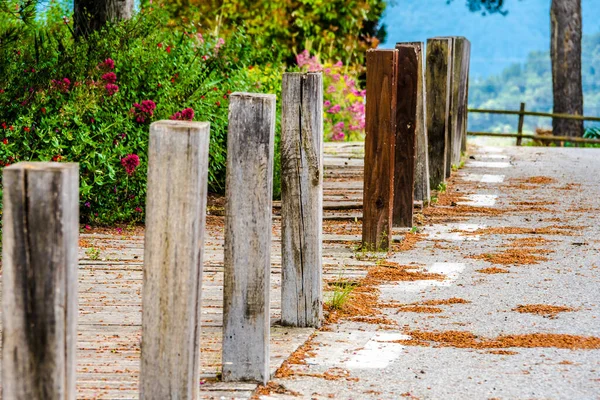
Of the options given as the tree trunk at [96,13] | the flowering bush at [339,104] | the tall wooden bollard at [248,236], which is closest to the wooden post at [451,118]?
the tree trunk at [96,13]

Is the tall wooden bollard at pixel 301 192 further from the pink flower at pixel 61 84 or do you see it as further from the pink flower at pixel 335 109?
the pink flower at pixel 335 109

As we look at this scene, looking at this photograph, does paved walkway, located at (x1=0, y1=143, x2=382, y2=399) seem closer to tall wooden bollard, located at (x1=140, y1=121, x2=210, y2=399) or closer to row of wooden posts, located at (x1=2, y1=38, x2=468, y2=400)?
row of wooden posts, located at (x1=2, y1=38, x2=468, y2=400)

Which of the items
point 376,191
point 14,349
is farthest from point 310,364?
point 376,191

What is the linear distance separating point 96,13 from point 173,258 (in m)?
7.44

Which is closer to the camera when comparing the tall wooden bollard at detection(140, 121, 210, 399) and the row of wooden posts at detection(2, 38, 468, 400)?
the row of wooden posts at detection(2, 38, 468, 400)

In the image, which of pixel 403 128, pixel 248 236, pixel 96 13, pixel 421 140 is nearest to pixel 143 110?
pixel 403 128

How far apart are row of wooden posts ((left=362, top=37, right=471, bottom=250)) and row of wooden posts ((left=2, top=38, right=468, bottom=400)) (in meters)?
0.02

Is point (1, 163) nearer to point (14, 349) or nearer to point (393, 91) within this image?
point (393, 91)

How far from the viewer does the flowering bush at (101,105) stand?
8.29 meters

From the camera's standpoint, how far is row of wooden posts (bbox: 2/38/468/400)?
2.86 metres

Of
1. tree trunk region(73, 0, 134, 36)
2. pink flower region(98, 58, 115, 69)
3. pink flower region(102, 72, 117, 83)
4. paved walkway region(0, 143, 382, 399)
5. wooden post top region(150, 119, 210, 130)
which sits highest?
tree trunk region(73, 0, 134, 36)

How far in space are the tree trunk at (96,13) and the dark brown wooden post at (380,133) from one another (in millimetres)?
4067

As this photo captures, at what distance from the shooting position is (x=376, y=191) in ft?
24.0

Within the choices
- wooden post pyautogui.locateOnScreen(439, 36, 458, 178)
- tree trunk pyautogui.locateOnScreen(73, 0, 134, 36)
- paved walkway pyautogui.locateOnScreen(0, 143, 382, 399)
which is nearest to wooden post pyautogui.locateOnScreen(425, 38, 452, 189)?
wooden post pyautogui.locateOnScreen(439, 36, 458, 178)
